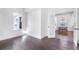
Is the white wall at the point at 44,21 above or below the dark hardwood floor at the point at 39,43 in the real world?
above

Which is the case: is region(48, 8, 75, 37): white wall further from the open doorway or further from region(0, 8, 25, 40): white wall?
region(0, 8, 25, 40): white wall

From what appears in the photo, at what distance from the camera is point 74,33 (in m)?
1.98

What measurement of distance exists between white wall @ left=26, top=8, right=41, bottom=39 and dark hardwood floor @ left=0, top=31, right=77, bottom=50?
12cm

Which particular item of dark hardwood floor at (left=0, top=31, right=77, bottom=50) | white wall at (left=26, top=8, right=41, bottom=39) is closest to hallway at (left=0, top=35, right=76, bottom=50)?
dark hardwood floor at (left=0, top=31, right=77, bottom=50)

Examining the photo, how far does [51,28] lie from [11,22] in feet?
2.97

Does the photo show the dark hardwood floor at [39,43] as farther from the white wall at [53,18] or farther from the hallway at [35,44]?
the white wall at [53,18]

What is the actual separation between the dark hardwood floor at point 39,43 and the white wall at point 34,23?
119mm

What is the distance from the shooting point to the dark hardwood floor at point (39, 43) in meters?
1.98

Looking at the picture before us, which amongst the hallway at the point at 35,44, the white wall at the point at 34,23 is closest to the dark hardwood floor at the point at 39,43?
the hallway at the point at 35,44

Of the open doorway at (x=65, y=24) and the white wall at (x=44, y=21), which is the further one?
the white wall at (x=44, y=21)

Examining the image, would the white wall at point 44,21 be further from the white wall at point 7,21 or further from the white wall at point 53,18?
the white wall at point 7,21

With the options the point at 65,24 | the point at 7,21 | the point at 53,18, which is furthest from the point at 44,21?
the point at 7,21

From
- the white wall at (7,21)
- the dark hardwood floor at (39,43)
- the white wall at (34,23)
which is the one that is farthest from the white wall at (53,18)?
the white wall at (7,21)
